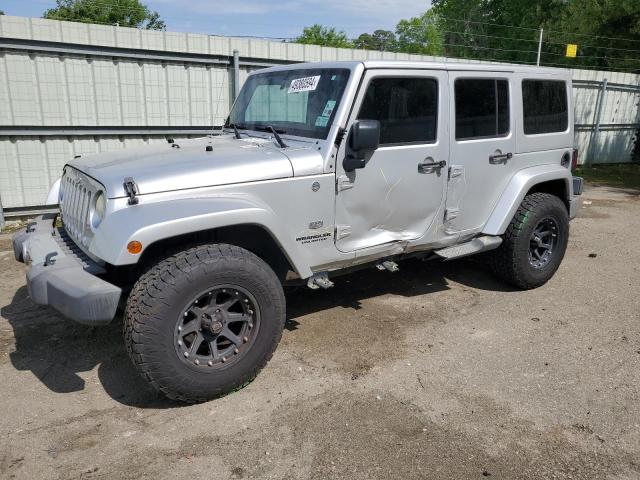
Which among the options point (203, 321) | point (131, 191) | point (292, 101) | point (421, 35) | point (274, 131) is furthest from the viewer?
point (421, 35)

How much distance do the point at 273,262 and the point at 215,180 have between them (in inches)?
33.3

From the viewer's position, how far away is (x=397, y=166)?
3.98 metres

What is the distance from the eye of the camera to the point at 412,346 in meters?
4.07

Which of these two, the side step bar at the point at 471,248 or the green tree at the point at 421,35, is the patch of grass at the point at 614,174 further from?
the green tree at the point at 421,35

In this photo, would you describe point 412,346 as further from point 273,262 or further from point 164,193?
point 164,193

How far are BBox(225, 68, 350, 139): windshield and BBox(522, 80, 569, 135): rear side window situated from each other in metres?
2.04

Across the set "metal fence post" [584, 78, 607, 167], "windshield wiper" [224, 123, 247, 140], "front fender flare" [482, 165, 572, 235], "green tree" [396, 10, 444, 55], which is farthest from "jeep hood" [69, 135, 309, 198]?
"green tree" [396, 10, 444, 55]

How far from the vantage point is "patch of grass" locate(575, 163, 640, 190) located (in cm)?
1234

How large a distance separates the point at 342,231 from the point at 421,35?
71.3 m

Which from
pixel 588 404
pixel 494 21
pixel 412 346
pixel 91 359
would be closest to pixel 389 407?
pixel 412 346

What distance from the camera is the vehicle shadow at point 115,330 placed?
3512 mm

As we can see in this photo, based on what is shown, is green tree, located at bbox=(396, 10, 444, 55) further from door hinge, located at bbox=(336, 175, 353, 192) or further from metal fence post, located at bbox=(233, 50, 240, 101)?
door hinge, located at bbox=(336, 175, 353, 192)

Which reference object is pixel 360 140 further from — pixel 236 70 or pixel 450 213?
pixel 236 70

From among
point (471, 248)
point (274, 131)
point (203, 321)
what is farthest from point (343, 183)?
point (471, 248)
